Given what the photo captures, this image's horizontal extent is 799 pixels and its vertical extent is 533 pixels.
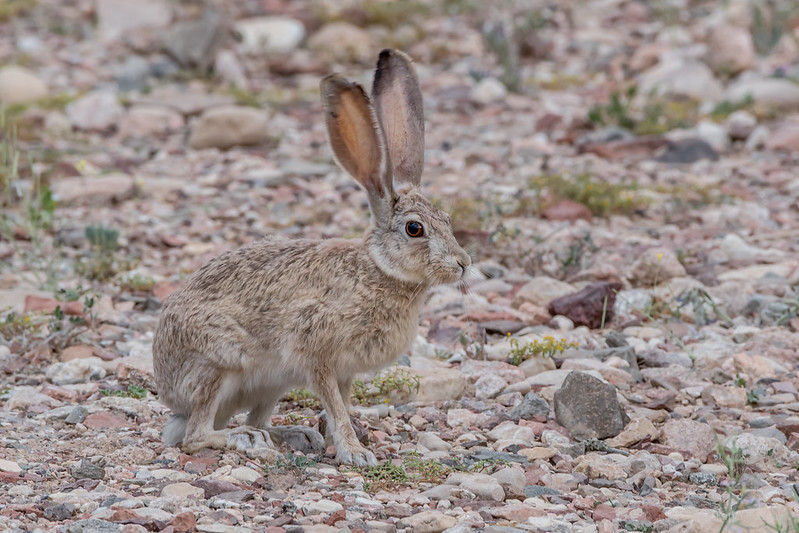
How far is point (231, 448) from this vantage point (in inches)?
215

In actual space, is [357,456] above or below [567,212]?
below

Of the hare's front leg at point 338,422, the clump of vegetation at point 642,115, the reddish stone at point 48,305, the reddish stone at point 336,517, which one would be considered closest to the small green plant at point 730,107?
Result: the clump of vegetation at point 642,115

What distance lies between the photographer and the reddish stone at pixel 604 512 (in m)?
4.60

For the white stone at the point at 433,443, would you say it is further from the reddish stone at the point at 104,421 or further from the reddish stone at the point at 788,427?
the reddish stone at the point at 788,427

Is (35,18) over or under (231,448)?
over

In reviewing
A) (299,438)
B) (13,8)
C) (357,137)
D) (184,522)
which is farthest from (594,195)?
(13,8)

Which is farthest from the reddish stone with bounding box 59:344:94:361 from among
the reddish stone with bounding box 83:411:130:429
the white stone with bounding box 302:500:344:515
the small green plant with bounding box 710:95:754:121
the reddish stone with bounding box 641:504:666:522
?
the small green plant with bounding box 710:95:754:121

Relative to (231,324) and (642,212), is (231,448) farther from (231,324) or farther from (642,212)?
(642,212)

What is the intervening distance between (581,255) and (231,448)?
3980 mm

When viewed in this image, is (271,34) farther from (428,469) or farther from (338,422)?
(428,469)

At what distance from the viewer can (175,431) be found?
220 inches

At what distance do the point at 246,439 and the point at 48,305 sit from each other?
2739mm

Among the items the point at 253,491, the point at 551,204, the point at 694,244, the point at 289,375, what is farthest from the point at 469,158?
the point at 253,491

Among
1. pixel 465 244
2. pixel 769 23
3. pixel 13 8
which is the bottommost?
pixel 465 244
